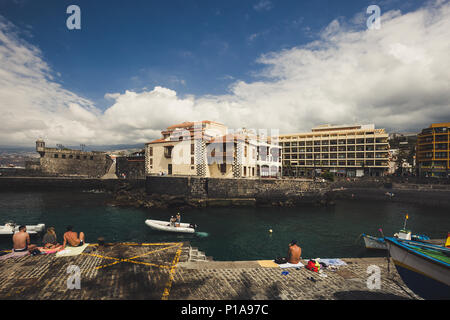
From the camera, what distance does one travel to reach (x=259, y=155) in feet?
169

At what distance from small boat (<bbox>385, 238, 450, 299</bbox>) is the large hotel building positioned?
6446cm

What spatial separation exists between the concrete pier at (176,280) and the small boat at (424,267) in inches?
40.1

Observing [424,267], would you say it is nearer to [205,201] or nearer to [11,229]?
[11,229]

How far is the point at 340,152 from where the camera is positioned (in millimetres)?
77875

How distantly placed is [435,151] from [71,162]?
4764 inches

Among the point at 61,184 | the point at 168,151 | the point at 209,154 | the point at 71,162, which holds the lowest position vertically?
the point at 61,184

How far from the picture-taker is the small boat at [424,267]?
7617 millimetres

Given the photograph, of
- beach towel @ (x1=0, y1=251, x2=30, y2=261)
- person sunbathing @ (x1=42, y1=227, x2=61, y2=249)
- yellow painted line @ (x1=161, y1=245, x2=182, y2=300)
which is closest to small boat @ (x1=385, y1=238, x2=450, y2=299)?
yellow painted line @ (x1=161, y1=245, x2=182, y2=300)

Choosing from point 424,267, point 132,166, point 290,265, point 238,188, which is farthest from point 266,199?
point 132,166

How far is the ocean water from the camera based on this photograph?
20.8 m

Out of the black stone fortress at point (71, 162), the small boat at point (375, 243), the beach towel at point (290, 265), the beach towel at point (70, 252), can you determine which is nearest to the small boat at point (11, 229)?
the beach towel at point (70, 252)
